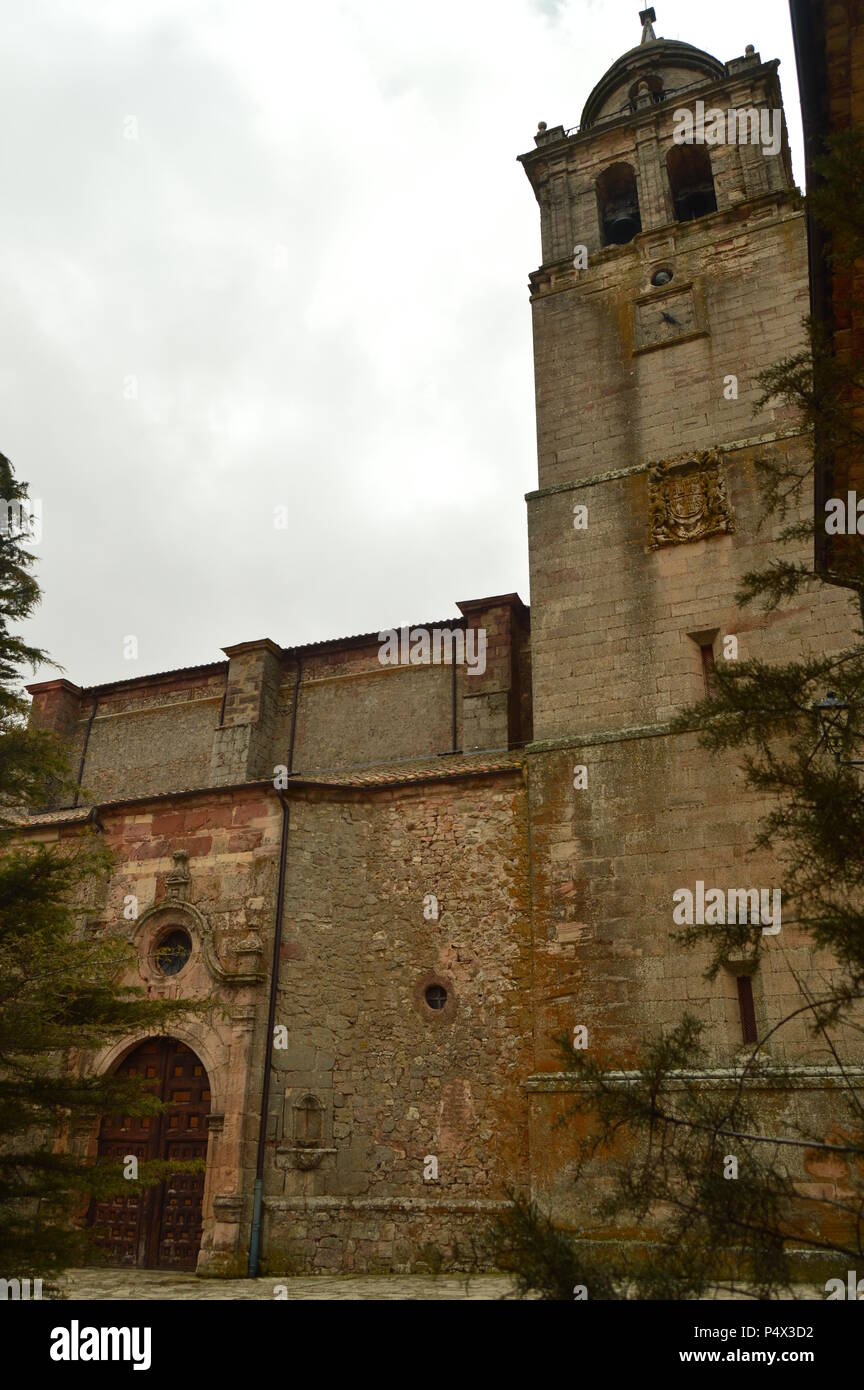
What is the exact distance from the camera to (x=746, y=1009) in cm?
1155

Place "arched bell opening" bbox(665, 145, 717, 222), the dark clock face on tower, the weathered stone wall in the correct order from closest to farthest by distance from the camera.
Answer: the dark clock face on tower
"arched bell opening" bbox(665, 145, 717, 222)
the weathered stone wall

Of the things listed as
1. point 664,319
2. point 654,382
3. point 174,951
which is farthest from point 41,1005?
point 664,319

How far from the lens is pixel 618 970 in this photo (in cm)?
1234

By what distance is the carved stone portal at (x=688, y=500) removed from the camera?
46.1 ft

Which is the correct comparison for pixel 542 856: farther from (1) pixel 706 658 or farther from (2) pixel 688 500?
(2) pixel 688 500

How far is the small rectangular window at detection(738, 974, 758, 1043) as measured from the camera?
11445 mm

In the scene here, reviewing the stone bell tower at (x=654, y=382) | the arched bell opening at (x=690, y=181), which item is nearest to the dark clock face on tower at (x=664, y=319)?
the stone bell tower at (x=654, y=382)

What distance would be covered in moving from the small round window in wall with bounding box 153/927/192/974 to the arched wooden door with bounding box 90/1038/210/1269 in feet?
3.09

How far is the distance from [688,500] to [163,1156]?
1130cm

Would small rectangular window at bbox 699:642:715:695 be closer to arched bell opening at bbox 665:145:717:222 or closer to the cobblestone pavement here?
the cobblestone pavement

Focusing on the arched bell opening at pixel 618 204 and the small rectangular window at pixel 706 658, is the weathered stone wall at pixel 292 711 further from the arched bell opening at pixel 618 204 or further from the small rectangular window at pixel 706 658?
the arched bell opening at pixel 618 204

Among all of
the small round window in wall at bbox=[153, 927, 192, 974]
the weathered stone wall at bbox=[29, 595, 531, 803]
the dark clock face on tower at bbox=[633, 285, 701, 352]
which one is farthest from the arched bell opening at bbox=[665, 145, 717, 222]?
the small round window in wall at bbox=[153, 927, 192, 974]

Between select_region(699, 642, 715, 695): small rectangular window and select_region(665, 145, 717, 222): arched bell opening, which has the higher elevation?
select_region(665, 145, 717, 222): arched bell opening
